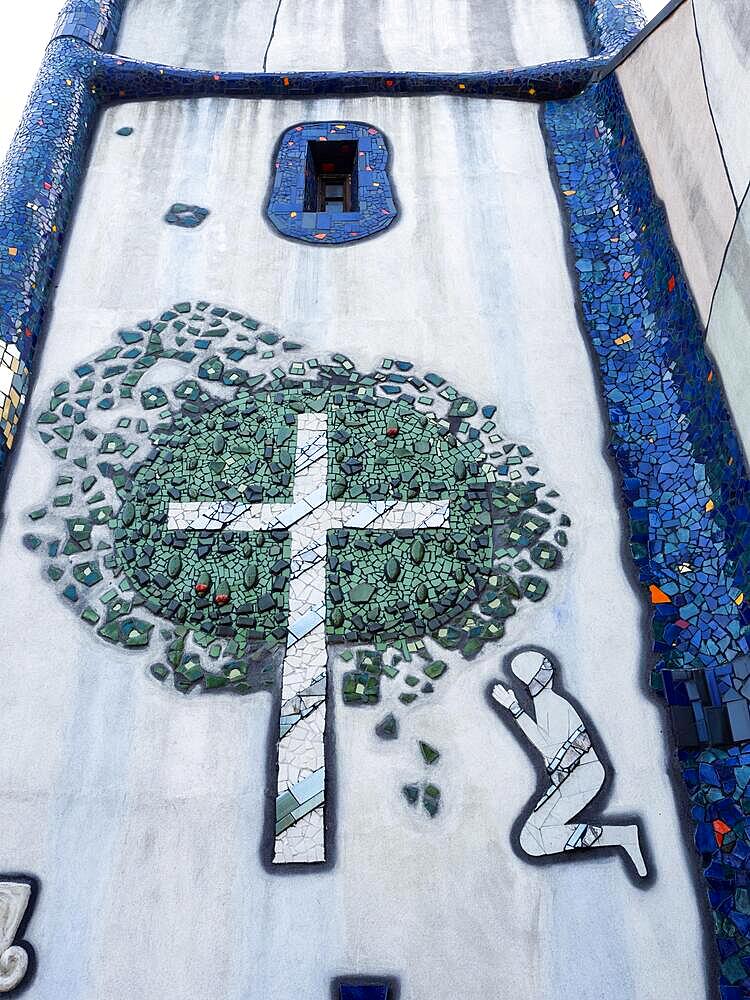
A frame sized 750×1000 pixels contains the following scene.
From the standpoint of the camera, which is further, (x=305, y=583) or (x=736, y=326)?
(x=736, y=326)

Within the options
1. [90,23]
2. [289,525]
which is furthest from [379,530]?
[90,23]

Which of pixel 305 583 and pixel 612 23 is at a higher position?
pixel 612 23

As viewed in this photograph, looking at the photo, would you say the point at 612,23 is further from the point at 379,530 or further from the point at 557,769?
the point at 557,769

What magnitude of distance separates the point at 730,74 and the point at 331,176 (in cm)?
319

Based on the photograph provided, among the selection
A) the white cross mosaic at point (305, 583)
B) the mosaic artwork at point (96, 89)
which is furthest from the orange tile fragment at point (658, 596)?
the mosaic artwork at point (96, 89)

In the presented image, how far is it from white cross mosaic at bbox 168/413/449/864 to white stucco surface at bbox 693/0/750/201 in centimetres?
236

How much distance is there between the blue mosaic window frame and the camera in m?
6.48

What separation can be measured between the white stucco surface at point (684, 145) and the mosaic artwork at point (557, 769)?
229 cm

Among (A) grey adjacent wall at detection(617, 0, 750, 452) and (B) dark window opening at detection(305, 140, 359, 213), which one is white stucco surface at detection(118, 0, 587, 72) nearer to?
(B) dark window opening at detection(305, 140, 359, 213)

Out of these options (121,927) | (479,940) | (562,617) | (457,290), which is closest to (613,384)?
(457,290)

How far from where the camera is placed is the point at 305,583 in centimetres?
472

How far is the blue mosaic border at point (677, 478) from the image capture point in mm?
3986

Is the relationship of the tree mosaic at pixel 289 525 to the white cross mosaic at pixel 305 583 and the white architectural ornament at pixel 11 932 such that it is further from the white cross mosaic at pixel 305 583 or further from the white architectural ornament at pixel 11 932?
the white architectural ornament at pixel 11 932

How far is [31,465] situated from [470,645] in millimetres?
2606
